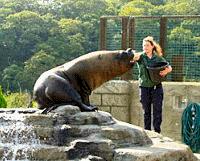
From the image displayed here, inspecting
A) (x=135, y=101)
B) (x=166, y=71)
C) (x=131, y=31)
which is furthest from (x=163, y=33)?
(x=166, y=71)

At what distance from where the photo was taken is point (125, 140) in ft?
22.1

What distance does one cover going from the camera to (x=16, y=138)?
6926 millimetres

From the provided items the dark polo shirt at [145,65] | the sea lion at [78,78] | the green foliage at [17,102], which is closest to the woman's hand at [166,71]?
the dark polo shirt at [145,65]

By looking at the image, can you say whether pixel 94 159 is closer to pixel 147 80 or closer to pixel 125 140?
pixel 125 140

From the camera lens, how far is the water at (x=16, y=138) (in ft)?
21.2

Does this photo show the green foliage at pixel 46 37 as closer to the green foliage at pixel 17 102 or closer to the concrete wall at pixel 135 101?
the green foliage at pixel 17 102

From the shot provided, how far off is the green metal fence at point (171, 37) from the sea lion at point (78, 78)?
3.37 metres

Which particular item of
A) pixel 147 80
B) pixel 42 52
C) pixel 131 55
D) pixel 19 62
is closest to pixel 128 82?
pixel 147 80

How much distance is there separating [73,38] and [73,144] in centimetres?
3378

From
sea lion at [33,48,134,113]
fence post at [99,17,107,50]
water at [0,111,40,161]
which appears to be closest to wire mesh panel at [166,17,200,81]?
fence post at [99,17,107,50]

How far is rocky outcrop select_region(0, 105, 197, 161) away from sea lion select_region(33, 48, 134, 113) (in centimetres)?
26

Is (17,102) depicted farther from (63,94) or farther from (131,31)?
(63,94)

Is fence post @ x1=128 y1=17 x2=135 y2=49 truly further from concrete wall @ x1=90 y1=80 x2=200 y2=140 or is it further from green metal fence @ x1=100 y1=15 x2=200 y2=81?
concrete wall @ x1=90 y1=80 x2=200 y2=140

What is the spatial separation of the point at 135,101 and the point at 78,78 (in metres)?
3.83
